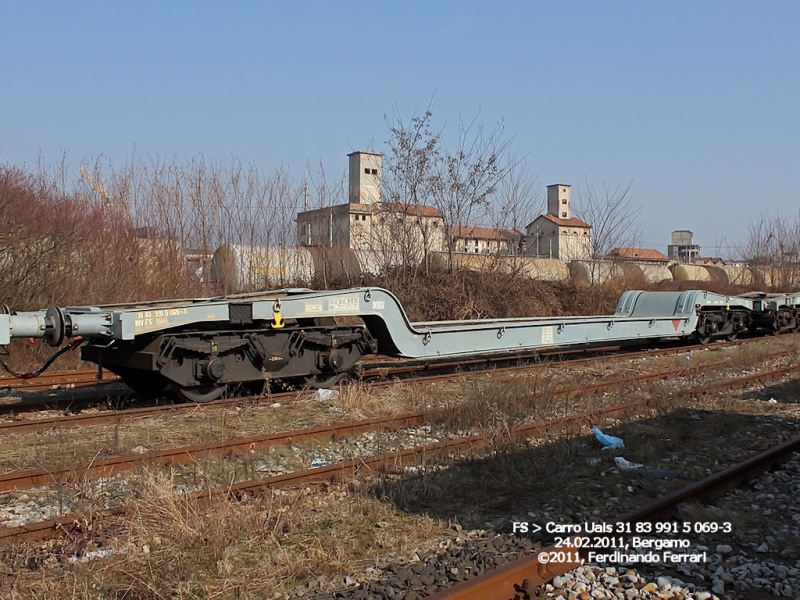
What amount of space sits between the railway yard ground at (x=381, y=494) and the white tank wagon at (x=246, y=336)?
1.51 feet

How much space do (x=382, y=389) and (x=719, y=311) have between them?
11.3 metres

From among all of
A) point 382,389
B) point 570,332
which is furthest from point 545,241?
point 382,389

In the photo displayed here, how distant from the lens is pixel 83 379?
1094 cm

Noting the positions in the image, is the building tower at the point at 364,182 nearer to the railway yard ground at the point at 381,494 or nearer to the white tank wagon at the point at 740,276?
the railway yard ground at the point at 381,494

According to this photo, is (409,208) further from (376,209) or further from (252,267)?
(252,267)

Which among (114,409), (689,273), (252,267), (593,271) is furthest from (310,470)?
(689,273)

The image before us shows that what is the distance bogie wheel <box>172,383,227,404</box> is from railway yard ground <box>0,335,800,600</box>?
0.26 metres

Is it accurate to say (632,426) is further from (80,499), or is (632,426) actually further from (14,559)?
(14,559)

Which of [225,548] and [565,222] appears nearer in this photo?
[225,548]

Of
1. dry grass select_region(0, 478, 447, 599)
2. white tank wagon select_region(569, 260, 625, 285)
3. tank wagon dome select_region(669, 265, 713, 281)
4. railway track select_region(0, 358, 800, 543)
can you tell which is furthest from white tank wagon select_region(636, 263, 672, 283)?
dry grass select_region(0, 478, 447, 599)

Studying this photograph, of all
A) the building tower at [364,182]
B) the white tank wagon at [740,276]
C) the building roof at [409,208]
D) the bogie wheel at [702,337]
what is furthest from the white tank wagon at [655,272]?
the building tower at [364,182]

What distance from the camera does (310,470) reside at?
5.49 metres

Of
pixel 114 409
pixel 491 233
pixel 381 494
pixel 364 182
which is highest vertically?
pixel 364 182

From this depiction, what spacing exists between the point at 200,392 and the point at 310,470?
3.47 meters
